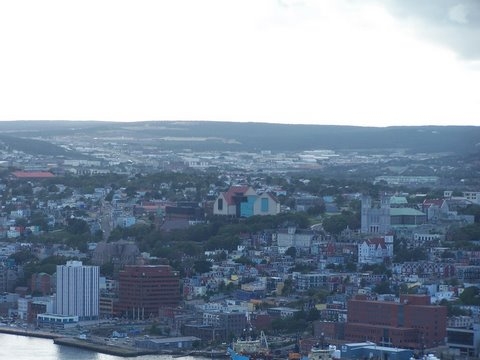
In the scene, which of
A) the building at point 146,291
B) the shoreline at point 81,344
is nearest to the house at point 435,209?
the building at point 146,291

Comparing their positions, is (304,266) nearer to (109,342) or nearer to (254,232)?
(254,232)

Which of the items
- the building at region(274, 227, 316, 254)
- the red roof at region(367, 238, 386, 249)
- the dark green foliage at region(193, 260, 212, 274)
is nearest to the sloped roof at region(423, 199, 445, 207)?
the building at region(274, 227, 316, 254)

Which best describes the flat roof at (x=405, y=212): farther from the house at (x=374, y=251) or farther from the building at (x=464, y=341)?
the building at (x=464, y=341)

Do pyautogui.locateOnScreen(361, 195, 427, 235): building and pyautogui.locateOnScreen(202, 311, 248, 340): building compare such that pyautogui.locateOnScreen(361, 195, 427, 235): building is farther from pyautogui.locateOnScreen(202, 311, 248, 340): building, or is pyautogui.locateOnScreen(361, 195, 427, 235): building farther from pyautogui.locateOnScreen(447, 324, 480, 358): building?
pyautogui.locateOnScreen(447, 324, 480, 358): building

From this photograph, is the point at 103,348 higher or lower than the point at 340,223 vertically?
lower

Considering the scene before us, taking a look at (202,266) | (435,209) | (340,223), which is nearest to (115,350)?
(202,266)

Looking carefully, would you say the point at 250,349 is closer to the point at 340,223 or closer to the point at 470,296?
the point at 470,296

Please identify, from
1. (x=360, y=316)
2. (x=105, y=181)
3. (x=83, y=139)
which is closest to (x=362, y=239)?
(x=360, y=316)
